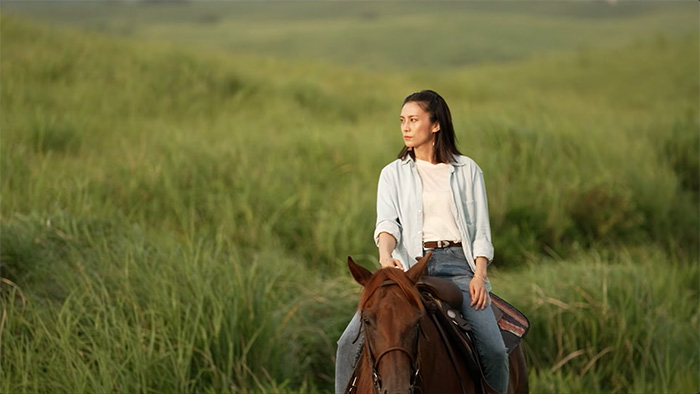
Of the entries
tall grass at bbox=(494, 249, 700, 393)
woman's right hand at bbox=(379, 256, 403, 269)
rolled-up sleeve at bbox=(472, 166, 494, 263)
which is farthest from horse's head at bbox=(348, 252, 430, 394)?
tall grass at bbox=(494, 249, 700, 393)

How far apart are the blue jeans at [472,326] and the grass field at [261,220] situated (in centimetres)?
183

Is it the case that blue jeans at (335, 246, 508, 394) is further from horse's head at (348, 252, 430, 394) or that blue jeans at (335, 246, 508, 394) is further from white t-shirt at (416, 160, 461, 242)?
horse's head at (348, 252, 430, 394)

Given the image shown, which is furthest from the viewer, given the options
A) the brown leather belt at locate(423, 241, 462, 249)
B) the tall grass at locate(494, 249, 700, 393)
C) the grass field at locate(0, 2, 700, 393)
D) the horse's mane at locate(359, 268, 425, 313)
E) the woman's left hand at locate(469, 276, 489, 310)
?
the tall grass at locate(494, 249, 700, 393)

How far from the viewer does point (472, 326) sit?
3.33 metres

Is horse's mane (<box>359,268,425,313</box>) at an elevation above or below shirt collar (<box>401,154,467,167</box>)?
below

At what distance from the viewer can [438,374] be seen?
3.08 metres

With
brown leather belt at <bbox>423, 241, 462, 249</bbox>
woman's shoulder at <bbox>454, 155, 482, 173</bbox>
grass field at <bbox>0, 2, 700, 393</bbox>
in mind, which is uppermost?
woman's shoulder at <bbox>454, 155, 482, 173</bbox>

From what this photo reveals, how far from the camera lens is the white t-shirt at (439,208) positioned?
131 inches

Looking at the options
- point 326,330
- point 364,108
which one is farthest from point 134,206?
point 364,108

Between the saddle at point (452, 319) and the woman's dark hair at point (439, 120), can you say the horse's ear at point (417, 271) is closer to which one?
the saddle at point (452, 319)

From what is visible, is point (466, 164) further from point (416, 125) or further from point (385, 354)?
point (385, 354)

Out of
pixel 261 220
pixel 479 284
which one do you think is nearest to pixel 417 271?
pixel 479 284

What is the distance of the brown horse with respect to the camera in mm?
2629

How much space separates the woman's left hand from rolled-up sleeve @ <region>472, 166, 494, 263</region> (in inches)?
4.5
